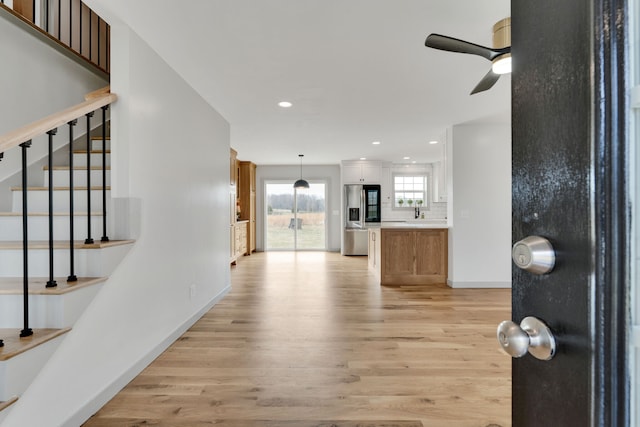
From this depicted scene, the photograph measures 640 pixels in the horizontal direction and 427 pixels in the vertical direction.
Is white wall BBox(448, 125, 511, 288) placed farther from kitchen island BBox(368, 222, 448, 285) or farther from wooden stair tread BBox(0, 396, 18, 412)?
wooden stair tread BBox(0, 396, 18, 412)

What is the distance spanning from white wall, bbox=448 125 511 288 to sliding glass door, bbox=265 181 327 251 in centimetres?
467

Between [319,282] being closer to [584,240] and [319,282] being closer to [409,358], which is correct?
[409,358]

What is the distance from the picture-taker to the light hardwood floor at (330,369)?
1904 millimetres

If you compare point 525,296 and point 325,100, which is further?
point 325,100

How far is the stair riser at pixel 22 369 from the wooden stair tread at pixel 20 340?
0.8 inches

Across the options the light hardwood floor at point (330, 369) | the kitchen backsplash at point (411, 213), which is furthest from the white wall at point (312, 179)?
the light hardwood floor at point (330, 369)

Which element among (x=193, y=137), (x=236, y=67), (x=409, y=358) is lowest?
(x=409, y=358)

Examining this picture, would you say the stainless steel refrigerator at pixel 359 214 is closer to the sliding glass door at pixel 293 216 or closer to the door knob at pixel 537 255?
the sliding glass door at pixel 293 216

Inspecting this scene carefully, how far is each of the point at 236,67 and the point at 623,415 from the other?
10.1 ft

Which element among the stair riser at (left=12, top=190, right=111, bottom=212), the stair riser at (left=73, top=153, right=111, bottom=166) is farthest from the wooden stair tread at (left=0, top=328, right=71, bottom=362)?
the stair riser at (left=73, top=153, right=111, bottom=166)

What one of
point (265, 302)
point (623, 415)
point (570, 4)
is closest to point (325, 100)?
point (265, 302)

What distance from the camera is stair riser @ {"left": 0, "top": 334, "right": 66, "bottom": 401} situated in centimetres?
134

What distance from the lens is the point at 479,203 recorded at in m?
4.93

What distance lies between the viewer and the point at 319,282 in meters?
5.29
